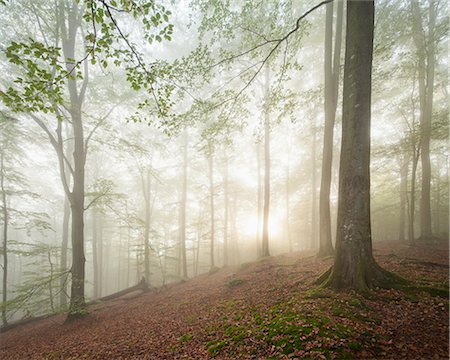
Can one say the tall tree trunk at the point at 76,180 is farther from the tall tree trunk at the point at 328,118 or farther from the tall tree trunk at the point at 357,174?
the tall tree trunk at the point at 328,118

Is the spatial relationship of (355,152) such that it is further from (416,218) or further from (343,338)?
(416,218)

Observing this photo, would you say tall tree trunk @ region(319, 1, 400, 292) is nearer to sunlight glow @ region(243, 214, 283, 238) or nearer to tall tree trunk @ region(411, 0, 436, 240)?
tall tree trunk @ region(411, 0, 436, 240)

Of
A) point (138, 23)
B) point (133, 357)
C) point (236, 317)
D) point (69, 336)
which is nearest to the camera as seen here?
point (133, 357)

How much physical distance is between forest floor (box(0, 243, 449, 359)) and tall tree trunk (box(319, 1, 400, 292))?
46 centimetres

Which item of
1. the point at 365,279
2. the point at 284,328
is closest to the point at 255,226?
the point at 365,279

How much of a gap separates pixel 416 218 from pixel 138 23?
109 ft

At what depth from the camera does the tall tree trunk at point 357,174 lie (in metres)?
4.80

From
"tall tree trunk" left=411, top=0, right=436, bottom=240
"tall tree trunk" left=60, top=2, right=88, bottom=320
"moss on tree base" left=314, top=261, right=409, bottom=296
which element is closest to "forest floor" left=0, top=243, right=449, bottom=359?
"moss on tree base" left=314, top=261, right=409, bottom=296

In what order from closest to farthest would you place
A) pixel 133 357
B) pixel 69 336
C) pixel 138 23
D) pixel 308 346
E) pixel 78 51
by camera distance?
1. pixel 308 346
2. pixel 133 357
3. pixel 69 336
4. pixel 138 23
5. pixel 78 51

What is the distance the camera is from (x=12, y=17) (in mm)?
8477

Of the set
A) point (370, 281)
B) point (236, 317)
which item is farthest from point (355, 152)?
point (236, 317)

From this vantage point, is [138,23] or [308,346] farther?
[138,23]

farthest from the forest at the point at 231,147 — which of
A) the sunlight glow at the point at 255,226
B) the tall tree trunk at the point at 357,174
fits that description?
the sunlight glow at the point at 255,226

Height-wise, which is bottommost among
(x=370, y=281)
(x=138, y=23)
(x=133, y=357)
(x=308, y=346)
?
(x=133, y=357)
